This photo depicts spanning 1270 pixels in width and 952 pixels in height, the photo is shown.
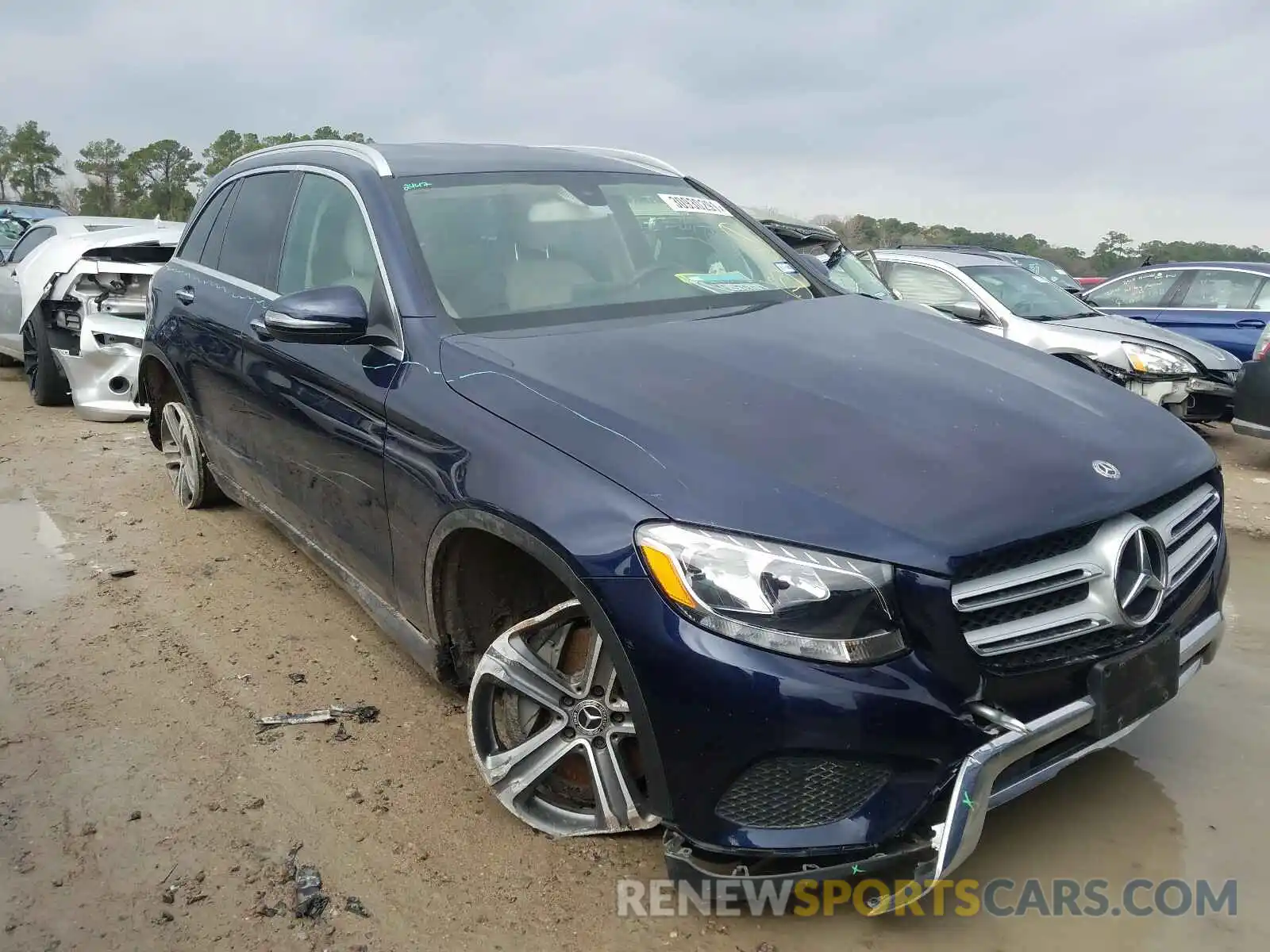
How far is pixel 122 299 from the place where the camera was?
7.82 metres

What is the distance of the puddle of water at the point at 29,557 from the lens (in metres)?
4.52

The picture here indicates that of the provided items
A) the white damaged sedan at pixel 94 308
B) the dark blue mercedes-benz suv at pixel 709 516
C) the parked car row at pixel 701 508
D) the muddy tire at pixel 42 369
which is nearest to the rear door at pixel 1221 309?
the parked car row at pixel 701 508

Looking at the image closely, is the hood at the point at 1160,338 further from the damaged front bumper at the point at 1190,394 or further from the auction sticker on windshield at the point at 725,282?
the auction sticker on windshield at the point at 725,282

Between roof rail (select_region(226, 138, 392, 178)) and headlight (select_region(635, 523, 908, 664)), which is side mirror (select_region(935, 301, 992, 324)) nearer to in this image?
roof rail (select_region(226, 138, 392, 178))

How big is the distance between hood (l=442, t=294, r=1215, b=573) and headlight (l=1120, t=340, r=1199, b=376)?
5272mm

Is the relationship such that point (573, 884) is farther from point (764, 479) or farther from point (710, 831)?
point (764, 479)

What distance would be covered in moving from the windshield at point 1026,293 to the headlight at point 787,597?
7165 millimetres

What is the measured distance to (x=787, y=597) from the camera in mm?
2059

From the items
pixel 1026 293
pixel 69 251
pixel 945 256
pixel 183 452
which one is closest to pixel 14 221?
pixel 69 251

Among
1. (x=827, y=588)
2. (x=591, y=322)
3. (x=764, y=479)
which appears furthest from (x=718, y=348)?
(x=827, y=588)

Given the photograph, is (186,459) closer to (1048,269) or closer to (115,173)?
(1048,269)

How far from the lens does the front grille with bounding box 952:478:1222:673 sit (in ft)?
6.88

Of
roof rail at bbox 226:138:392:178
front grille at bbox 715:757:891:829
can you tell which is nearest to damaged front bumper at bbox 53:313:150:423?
roof rail at bbox 226:138:392:178

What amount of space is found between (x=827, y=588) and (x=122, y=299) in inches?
289
